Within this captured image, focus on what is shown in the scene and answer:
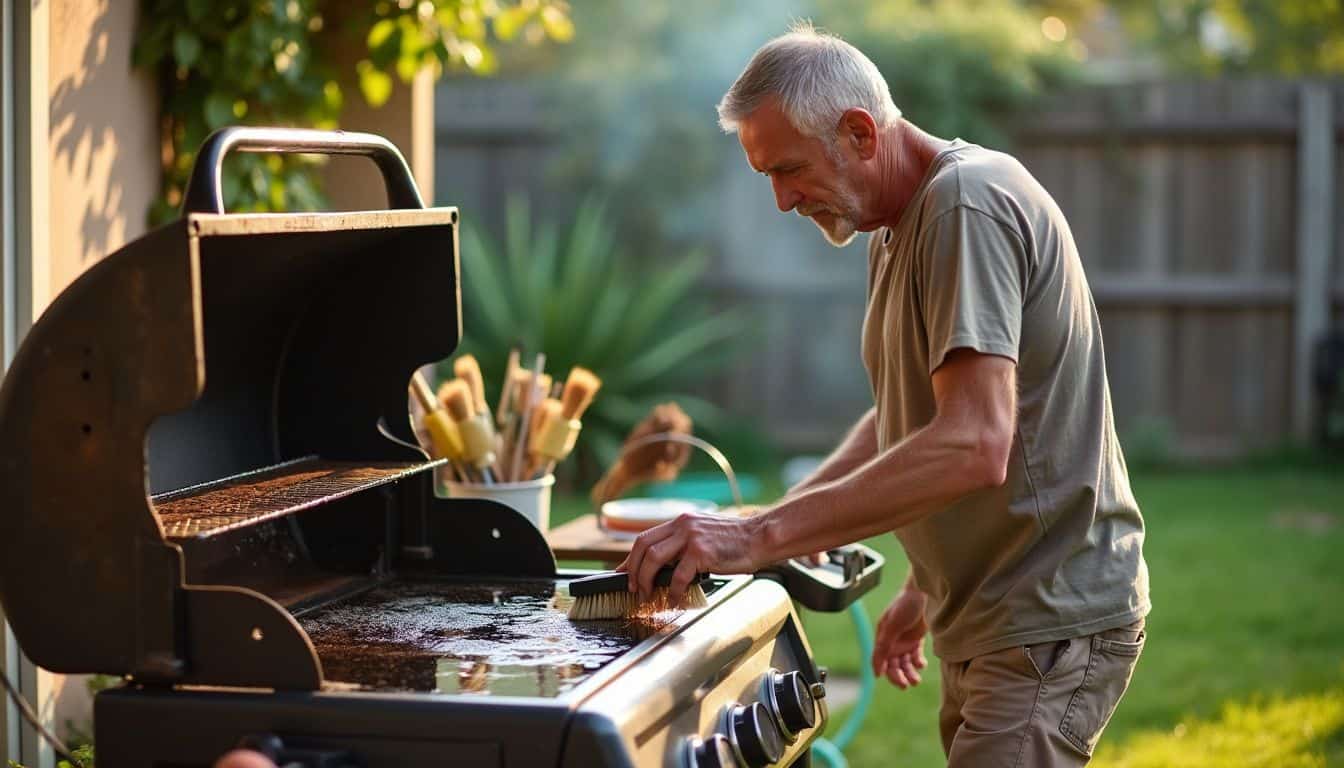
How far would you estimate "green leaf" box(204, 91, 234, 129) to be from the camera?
3.23 metres

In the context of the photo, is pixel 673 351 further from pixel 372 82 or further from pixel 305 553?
pixel 305 553

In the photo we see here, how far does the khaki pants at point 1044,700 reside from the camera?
7.38 ft

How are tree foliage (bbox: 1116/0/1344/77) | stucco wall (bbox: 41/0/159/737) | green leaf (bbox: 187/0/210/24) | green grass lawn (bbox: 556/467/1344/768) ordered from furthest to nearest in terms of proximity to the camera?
1. tree foliage (bbox: 1116/0/1344/77)
2. green grass lawn (bbox: 556/467/1344/768)
3. green leaf (bbox: 187/0/210/24)
4. stucco wall (bbox: 41/0/159/737)

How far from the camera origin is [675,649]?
72.4 inches

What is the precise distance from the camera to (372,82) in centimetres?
376

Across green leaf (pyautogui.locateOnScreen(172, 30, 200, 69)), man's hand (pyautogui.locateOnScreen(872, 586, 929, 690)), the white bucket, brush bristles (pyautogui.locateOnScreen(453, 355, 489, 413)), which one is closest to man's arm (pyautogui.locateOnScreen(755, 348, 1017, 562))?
man's hand (pyautogui.locateOnScreen(872, 586, 929, 690))

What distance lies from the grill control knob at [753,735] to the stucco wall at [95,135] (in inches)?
61.3

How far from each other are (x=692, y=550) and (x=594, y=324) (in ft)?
18.1

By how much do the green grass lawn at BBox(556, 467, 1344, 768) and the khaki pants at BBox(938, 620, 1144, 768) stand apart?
1.92m

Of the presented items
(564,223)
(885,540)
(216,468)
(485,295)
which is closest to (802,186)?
(216,468)

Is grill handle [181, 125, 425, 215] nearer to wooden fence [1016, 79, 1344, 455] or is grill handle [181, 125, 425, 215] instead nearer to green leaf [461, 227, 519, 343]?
green leaf [461, 227, 519, 343]

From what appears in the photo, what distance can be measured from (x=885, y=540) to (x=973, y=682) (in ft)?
14.3

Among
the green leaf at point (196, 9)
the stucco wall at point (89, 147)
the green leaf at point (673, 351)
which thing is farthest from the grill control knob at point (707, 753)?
the green leaf at point (673, 351)

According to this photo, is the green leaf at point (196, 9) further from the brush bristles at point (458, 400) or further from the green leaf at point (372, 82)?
the brush bristles at point (458, 400)
